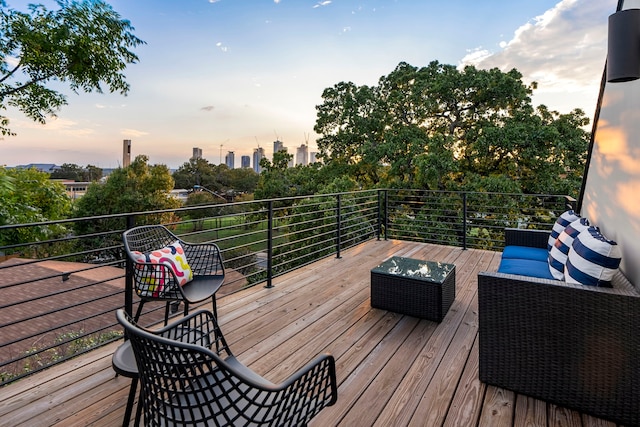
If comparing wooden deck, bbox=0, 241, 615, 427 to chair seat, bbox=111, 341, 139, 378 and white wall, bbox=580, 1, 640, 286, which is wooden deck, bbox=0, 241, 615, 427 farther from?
white wall, bbox=580, 1, 640, 286

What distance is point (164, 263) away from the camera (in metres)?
2.00

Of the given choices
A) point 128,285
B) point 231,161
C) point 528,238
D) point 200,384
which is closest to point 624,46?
point 528,238

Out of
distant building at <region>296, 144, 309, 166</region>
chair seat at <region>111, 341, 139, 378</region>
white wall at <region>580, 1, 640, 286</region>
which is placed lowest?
chair seat at <region>111, 341, 139, 378</region>

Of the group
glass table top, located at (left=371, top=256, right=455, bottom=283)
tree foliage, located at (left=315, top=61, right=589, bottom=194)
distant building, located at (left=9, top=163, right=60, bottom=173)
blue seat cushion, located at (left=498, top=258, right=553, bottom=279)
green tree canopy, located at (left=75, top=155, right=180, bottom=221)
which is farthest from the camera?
green tree canopy, located at (left=75, top=155, right=180, bottom=221)

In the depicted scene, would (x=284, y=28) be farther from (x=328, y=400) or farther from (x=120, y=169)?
(x=120, y=169)

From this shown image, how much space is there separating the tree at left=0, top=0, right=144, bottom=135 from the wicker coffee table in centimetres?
1108

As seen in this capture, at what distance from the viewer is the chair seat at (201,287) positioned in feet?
6.61

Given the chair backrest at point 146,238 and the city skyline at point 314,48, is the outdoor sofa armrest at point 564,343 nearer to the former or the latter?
the chair backrest at point 146,238

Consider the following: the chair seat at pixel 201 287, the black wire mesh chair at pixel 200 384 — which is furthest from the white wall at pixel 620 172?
the chair seat at pixel 201 287

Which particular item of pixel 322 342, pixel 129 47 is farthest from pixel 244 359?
pixel 129 47

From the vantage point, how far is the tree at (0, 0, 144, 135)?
8688mm

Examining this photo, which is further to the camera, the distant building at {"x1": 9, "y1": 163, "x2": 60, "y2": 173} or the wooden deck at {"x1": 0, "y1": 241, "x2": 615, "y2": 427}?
the distant building at {"x1": 9, "y1": 163, "x2": 60, "y2": 173}

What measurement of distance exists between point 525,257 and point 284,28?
6.10 metres

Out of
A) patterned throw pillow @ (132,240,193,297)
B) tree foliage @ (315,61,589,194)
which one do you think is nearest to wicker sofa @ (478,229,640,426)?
patterned throw pillow @ (132,240,193,297)
